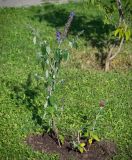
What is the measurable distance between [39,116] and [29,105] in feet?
1.05

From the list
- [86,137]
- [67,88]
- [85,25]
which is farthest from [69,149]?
[85,25]

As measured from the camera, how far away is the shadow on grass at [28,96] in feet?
19.2

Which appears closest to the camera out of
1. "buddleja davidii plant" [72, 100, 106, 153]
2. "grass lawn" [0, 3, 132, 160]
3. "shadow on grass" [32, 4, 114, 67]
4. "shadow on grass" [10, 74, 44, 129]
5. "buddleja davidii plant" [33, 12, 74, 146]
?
"buddleja davidii plant" [33, 12, 74, 146]

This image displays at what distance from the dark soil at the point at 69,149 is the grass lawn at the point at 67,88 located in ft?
0.31

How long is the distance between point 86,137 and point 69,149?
0.86ft

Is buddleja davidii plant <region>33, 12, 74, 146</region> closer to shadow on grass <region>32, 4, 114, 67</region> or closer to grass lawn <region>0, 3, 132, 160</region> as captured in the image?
grass lawn <region>0, 3, 132, 160</region>

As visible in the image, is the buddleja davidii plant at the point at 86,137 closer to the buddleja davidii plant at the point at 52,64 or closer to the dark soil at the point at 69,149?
the dark soil at the point at 69,149

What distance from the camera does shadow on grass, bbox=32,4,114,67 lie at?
8.16 m

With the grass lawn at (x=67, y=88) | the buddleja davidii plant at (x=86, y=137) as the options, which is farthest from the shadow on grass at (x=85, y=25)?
the buddleja davidii plant at (x=86, y=137)

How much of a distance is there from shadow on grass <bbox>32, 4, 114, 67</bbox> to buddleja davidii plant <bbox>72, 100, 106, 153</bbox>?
242 centimetres

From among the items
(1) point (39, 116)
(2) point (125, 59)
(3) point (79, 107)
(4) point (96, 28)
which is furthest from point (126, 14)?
(1) point (39, 116)

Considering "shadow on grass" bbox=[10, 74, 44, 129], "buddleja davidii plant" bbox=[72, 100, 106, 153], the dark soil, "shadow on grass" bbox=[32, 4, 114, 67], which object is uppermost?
"shadow on grass" bbox=[32, 4, 114, 67]

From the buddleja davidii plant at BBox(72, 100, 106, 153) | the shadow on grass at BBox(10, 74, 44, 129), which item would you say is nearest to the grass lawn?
Result: the shadow on grass at BBox(10, 74, 44, 129)

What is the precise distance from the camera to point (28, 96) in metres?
6.25
